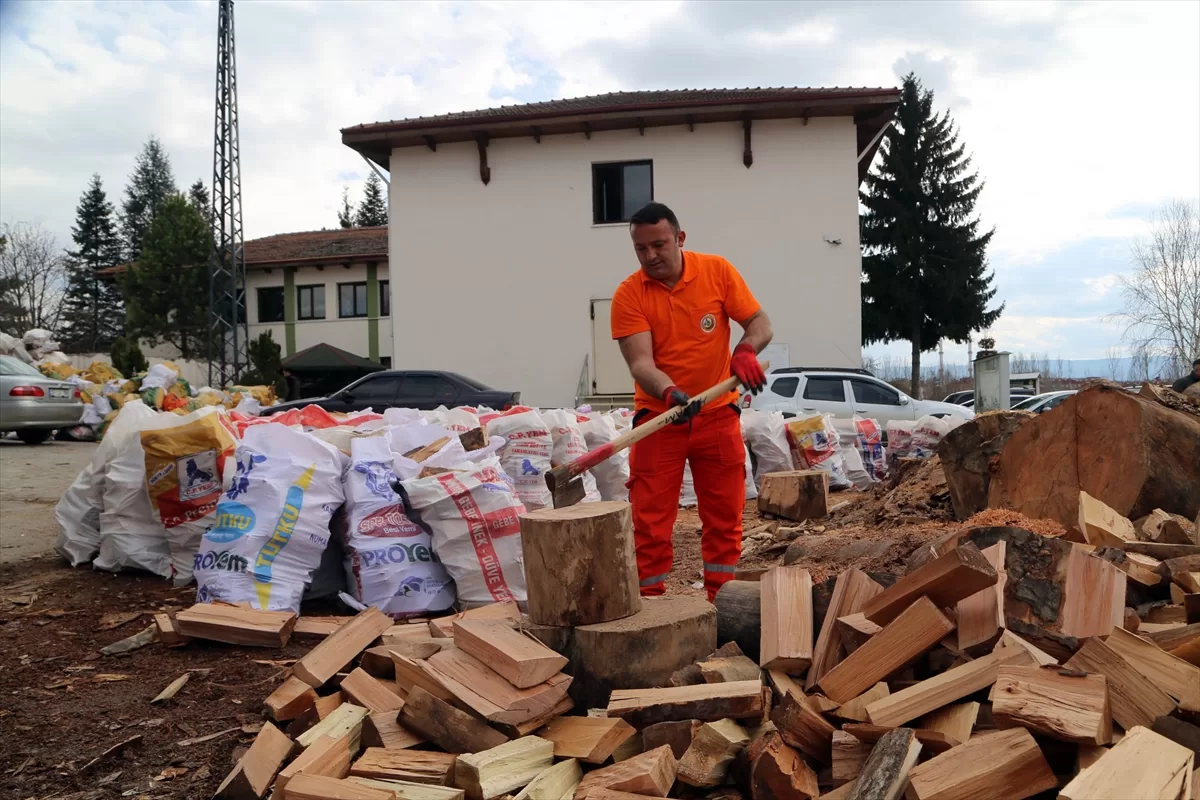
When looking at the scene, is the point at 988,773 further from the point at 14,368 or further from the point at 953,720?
the point at 14,368

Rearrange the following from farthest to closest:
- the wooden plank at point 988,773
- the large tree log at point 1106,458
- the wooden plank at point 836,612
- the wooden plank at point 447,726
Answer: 1. the large tree log at point 1106,458
2. the wooden plank at point 836,612
3. the wooden plank at point 447,726
4. the wooden plank at point 988,773

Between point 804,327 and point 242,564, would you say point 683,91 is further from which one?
point 242,564

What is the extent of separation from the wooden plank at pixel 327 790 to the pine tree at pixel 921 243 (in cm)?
2705

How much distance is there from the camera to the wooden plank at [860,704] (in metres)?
2.06

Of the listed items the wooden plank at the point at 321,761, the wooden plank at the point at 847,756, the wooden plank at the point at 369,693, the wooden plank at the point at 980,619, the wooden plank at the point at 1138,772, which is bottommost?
the wooden plank at the point at 321,761

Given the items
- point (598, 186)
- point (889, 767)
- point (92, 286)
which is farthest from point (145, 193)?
point (889, 767)

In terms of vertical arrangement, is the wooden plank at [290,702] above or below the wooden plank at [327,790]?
below

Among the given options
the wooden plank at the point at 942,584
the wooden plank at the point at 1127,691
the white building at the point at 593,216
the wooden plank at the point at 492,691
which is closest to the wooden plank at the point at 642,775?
the wooden plank at the point at 492,691

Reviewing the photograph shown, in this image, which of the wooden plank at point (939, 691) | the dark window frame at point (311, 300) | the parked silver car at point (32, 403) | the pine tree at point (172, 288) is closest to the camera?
the wooden plank at point (939, 691)

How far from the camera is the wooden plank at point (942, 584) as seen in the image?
209cm

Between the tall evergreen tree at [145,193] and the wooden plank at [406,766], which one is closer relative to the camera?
the wooden plank at [406,766]

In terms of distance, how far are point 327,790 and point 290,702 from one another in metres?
0.71

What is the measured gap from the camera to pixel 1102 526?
3125 millimetres

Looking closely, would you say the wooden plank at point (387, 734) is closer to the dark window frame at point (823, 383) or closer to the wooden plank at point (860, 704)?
the wooden plank at point (860, 704)
